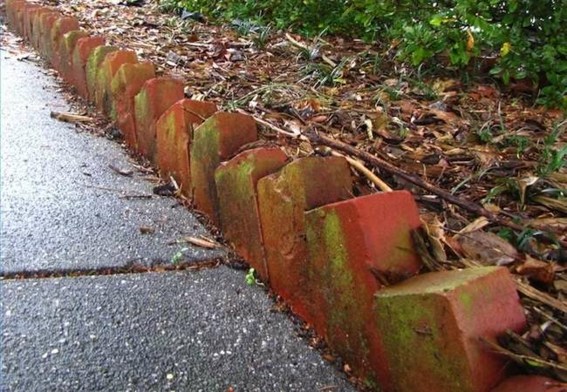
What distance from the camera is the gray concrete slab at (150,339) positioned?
933mm

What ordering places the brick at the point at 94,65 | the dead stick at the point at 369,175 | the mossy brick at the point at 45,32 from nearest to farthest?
the dead stick at the point at 369,175
the brick at the point at 94,65
the mossy brick at the point at 45,32

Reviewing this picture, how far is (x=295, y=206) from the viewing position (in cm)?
110

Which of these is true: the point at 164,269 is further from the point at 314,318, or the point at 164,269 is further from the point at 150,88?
the point at 150,88

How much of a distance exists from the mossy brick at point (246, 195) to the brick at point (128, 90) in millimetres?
705

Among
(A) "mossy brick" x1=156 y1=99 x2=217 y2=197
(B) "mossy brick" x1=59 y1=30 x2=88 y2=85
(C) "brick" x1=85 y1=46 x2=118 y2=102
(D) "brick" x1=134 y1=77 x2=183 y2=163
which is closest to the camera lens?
(A) "mossy brick" x1=156 y1=99 x2=217 y2=197

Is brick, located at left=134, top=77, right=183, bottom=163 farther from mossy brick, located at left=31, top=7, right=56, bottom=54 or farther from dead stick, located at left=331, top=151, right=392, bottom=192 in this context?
mossy brick, located at left=31, top=7, right=56, bottom=54

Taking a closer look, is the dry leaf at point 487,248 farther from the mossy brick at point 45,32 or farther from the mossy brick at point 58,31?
the mossy brick at point 45,32

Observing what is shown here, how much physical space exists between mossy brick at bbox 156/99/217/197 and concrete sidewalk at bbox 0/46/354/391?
3.3 inches

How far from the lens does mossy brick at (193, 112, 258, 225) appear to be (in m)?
1.40

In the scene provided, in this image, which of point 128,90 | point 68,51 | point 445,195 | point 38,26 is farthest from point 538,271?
point 38,26

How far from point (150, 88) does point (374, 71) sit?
112 centimetres

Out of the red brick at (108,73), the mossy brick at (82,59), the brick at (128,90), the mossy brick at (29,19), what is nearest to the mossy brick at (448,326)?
the brick at (128,90)

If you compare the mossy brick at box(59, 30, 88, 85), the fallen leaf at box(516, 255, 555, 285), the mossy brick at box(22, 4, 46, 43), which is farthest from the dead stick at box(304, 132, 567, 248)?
the mossy brick at box(22, 4, 46, 43)

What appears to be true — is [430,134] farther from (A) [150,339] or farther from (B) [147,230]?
(A) [150,339]
